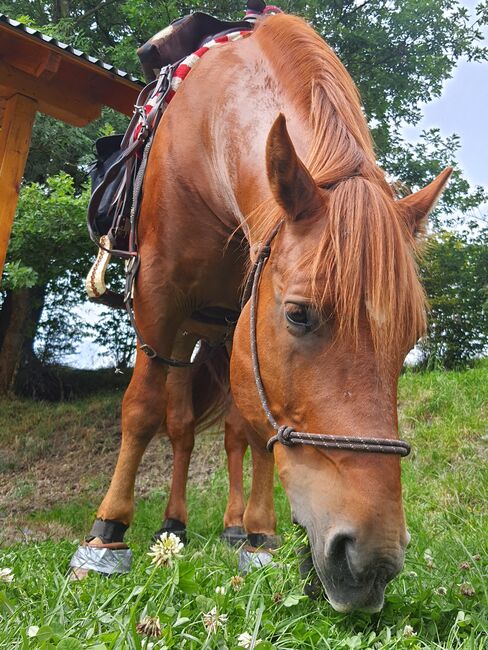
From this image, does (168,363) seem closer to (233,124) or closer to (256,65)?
(233,124)

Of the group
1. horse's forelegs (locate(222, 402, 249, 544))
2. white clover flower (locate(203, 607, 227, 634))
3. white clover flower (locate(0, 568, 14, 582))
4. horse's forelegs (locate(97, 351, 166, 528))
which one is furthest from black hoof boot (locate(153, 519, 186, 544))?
white clover flower (locate(203, 607, 227, 634))

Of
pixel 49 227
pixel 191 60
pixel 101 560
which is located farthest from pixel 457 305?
pixel 101 560

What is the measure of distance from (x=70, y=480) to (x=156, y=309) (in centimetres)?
433

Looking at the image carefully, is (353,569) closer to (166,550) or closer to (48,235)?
(166,550)

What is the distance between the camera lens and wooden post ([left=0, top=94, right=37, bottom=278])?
4121 mm

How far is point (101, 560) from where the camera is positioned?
250cm

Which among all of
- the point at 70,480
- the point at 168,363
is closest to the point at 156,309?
the point at 168,363

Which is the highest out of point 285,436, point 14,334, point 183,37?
point 183,37

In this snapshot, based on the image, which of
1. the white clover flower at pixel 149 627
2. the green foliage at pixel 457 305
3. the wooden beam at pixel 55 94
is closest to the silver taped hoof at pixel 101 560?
the white clover flower at pixel 149 627

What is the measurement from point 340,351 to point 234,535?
214 cm

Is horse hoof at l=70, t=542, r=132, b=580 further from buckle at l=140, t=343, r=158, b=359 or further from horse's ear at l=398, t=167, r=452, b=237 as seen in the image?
horse's ear at l=398, t=167, r=452, b=237

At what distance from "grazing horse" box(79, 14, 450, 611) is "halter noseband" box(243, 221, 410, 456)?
0.04 feet

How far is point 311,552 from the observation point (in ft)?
5.52

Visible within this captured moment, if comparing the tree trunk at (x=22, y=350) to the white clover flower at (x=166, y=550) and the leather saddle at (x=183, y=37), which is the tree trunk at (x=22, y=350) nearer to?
the leather saddle at (x=183, y=37)
